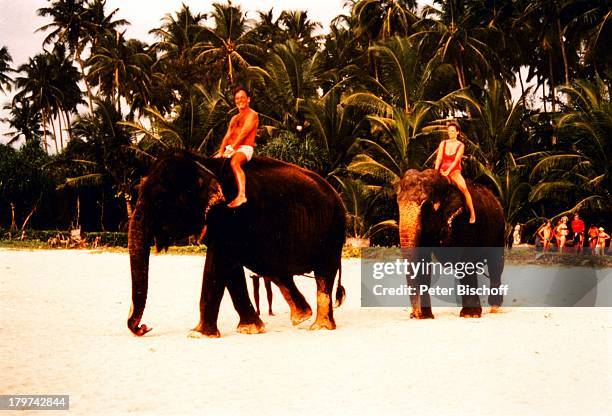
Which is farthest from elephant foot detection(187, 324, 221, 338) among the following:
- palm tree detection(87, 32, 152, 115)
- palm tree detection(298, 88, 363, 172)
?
palm tree detection(87, 32, 152, 115)

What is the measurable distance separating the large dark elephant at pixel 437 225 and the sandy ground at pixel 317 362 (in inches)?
18.5

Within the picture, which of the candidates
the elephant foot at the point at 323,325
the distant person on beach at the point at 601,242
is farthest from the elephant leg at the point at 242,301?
the distant person on beach at the point at 601,242

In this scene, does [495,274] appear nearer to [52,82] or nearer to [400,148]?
[400,148]

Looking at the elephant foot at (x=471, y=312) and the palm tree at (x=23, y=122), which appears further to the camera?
the palm tree at (x=23, y=122)

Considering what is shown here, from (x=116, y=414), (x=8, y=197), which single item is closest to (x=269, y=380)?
(x=116, y=414)

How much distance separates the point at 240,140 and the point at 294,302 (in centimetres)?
228

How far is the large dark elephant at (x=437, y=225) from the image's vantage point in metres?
9.77

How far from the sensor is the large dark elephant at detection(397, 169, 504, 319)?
9773 millimetres

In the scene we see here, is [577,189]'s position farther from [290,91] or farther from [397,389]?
[397,389]

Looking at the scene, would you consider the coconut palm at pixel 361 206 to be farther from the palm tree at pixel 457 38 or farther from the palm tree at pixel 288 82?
the palm tree at pixel 457 38

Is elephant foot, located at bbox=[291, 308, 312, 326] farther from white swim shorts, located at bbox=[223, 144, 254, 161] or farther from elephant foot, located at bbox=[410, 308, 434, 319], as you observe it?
white swim shorts, located at bbox=[223, 144, 254, 161]

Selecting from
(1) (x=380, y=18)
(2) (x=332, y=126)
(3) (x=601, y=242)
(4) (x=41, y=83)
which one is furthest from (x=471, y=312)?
(4) (x=41, y=83)

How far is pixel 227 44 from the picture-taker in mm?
39562

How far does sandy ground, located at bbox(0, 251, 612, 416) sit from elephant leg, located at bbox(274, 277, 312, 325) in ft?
0.67
